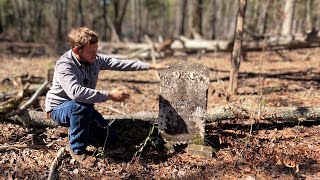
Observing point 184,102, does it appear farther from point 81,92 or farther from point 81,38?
point 81,38

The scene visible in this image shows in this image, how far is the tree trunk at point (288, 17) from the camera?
11.2 m

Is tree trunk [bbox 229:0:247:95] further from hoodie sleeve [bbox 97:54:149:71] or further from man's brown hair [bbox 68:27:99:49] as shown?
man's brown hair [bbox 68:27:99:49]

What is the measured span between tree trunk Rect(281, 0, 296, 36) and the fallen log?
23.9 ft

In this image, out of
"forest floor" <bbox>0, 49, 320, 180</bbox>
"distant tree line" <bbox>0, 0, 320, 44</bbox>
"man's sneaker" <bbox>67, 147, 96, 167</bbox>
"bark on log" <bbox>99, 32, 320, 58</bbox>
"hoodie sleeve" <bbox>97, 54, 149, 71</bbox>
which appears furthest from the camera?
"distant tree line" <bbox>0, 0, 320, 44</bbox>

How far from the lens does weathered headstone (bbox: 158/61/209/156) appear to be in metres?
4.01

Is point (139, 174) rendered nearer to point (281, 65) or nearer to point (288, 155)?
point (288, 155)

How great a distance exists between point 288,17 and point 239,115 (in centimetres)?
802

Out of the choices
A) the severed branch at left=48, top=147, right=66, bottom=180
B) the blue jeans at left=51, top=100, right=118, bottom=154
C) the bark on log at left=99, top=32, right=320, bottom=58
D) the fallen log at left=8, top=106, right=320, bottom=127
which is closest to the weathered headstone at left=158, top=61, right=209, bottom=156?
the fallen log at left=8, top=106, right=320, bottom=127

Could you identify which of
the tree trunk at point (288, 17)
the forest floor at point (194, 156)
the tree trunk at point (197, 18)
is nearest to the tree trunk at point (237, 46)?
the forest floor at point (194, 156)

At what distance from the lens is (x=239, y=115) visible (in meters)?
4.70

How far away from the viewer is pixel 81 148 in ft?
12.6

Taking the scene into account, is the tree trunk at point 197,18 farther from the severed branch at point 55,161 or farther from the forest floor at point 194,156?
the severed branch at point 55,161

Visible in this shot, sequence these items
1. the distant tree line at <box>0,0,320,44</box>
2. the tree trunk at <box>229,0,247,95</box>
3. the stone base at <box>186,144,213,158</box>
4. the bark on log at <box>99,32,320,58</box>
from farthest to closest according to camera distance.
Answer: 1. the distant tree line at <box>0,0,320,44</box>
2. the bark on log at <box>99,32,320,58</box>
3. the tree trunk at <box>229,0,247,95</box>
4. the stone base at <box>186,144,213,158</box>

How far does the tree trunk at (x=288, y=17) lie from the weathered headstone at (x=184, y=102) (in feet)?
27.1
